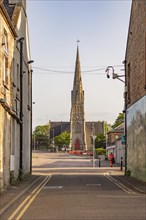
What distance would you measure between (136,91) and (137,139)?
310 cm

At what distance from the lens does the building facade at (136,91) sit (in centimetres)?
2675

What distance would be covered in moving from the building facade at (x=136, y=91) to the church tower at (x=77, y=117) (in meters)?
129

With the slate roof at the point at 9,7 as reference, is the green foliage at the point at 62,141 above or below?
below

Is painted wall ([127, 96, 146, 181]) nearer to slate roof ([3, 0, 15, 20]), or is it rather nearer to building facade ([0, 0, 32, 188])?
building facade ([0, 0, 32, 188])

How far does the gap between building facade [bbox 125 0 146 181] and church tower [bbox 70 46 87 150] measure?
128881 mm

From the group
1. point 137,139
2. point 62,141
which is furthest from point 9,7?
point 62,141

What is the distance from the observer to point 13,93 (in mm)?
24766

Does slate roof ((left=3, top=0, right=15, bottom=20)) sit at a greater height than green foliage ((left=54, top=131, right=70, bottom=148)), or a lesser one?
greater

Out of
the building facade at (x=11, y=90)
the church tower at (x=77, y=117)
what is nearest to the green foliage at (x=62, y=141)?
the church tower at (x=77, y=117)

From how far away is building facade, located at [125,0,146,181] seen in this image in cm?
2675

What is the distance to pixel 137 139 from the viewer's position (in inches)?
1137

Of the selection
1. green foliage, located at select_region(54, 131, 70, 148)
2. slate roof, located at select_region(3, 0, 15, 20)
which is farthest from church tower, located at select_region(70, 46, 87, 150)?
slate roof, located at select_region(3, 0, 15, 20)

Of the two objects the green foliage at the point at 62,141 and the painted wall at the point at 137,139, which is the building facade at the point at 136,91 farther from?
the green foliage at the point at 62,141

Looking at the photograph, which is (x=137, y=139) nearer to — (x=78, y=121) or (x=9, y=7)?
(x=9, y=7)
